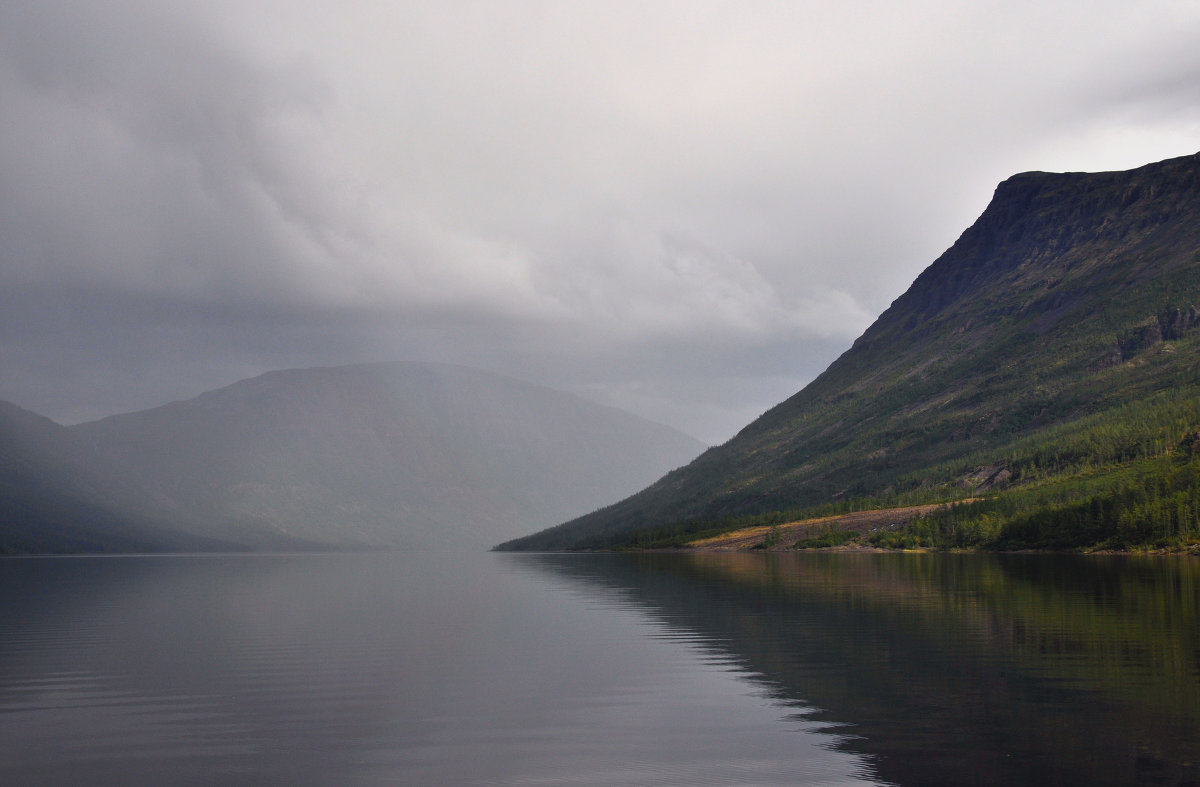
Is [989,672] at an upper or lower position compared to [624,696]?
upper

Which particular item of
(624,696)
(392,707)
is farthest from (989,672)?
(392,707)

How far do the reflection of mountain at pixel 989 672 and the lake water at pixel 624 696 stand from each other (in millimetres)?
168

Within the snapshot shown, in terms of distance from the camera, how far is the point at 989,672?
41719 millimetres

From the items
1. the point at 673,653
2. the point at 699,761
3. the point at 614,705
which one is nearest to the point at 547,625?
the point at 673,653

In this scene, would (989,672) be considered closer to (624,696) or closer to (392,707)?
(624,696)

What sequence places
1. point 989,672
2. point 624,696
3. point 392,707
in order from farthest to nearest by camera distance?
point 989,672 < point 624,696 < point 392,707

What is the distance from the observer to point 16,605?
9675 centimetres

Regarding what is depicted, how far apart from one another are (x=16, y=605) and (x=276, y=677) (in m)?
68.1

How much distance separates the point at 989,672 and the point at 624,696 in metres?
16.5

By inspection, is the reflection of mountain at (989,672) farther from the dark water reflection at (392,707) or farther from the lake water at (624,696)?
the dark water reflection at (392,707)

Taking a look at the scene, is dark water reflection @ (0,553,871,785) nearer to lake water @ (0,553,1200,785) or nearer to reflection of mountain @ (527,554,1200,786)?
lake water @ (0,553,1200,785)

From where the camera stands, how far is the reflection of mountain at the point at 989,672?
1082 inches

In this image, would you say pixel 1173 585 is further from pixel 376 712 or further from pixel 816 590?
pixel 376 712

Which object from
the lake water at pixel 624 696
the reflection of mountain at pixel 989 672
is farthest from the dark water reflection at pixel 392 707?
the reflection of mountain at pixel 989 672
